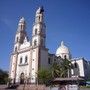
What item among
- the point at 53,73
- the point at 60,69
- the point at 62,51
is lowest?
the point at 53,73

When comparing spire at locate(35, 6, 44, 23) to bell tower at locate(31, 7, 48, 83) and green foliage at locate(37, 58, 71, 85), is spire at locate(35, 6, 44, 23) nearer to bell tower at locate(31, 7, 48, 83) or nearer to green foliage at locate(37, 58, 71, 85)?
bell tower at locate(31, 7, 48, 83)

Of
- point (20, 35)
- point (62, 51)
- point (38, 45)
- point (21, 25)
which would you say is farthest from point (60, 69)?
point (21, 25)

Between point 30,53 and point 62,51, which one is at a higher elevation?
point 62,51

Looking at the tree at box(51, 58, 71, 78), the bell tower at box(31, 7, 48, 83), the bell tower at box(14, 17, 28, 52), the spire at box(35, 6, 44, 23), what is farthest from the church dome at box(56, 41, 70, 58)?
the spire at box(35, 6, 44, 23)

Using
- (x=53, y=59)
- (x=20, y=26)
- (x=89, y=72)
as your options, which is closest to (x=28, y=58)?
(x=53, y=59)

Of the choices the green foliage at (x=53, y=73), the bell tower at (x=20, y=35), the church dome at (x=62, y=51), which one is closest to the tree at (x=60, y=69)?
the green foliage at (x=53, y=73)

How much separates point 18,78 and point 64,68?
1450 centimetres

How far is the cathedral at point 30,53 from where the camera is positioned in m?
52.3

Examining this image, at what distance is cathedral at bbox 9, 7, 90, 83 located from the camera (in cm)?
5227

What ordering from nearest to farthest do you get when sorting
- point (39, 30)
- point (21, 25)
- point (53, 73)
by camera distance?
point (53, 73) → point (39, 30) → point (21, 25)

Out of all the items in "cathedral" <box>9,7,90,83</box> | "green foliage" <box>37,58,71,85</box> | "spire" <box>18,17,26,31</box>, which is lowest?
"green foliage" <box>37,58,71,85</box>

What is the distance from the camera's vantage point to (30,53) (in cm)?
5475

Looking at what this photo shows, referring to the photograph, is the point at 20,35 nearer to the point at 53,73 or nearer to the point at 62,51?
the point at 53,73

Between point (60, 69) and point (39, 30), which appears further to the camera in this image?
point (39, 30)
